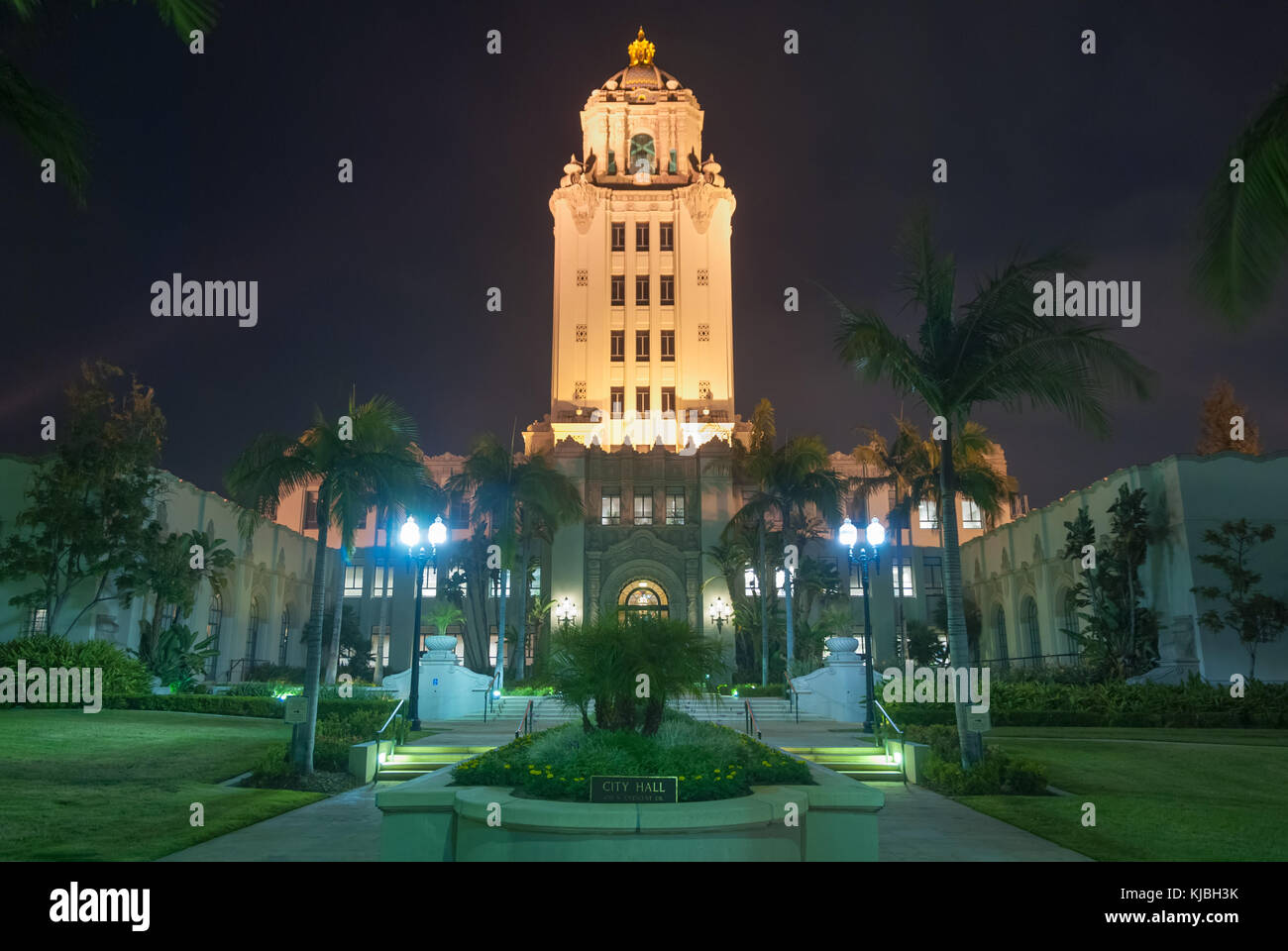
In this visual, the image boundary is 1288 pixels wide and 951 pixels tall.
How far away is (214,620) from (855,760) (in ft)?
109

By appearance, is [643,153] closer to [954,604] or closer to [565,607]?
[565,607]

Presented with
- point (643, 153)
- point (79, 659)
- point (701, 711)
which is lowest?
point (701, 711)

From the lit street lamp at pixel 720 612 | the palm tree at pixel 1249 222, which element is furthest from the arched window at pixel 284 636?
the palm tree at pixel 1249 222

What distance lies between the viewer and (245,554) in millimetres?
44875

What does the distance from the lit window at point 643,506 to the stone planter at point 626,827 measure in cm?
3809

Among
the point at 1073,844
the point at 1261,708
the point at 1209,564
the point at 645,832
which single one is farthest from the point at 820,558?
the point at 645,832

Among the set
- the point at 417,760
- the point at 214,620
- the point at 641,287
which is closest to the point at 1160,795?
the point at 417,760

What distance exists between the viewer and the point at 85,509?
1215 inches

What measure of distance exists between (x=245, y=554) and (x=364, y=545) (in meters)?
12.1

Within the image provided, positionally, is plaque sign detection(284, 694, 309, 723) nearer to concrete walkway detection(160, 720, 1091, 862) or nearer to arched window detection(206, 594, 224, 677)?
concrete walkway detection(160, 720, 1091, 862)

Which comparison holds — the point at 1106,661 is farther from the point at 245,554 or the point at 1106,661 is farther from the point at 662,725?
the point at 245,554

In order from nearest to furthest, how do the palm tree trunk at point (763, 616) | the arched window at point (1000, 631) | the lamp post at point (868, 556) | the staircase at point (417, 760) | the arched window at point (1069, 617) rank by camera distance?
the staircase at point (417, 760)
the lamp post at point (868, 556)
the arched window at point (1069, 617)
the palm tree trunk at point (763, 616)
the arched window at point (1000, 631)

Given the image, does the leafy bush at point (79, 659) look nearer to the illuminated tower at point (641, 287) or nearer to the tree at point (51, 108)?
the tree at point (51, 108)

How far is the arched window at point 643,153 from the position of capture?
6425 centimetres
